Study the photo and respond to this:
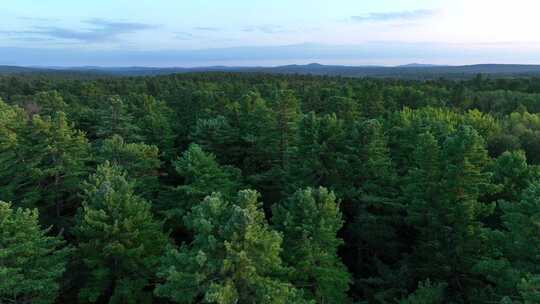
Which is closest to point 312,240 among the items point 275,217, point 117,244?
point 275,217

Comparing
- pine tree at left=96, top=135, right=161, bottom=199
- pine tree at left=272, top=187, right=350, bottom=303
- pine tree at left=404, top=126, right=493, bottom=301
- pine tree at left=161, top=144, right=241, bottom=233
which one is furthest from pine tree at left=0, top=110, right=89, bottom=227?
pine tree at left=404, top=126, right=493, bottom=301

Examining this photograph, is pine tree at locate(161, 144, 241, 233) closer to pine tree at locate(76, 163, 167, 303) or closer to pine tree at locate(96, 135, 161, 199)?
pine tree at locate(96, 135, 161, 199)

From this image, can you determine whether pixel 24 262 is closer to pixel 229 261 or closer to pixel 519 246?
pixel 229 261

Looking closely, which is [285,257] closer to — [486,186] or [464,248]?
[464,248]

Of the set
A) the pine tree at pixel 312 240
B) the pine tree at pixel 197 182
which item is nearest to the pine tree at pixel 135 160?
the pine tree at pixel 197 182

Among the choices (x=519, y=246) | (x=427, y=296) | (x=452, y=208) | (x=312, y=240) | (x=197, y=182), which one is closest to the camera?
(x=519, y=246)
